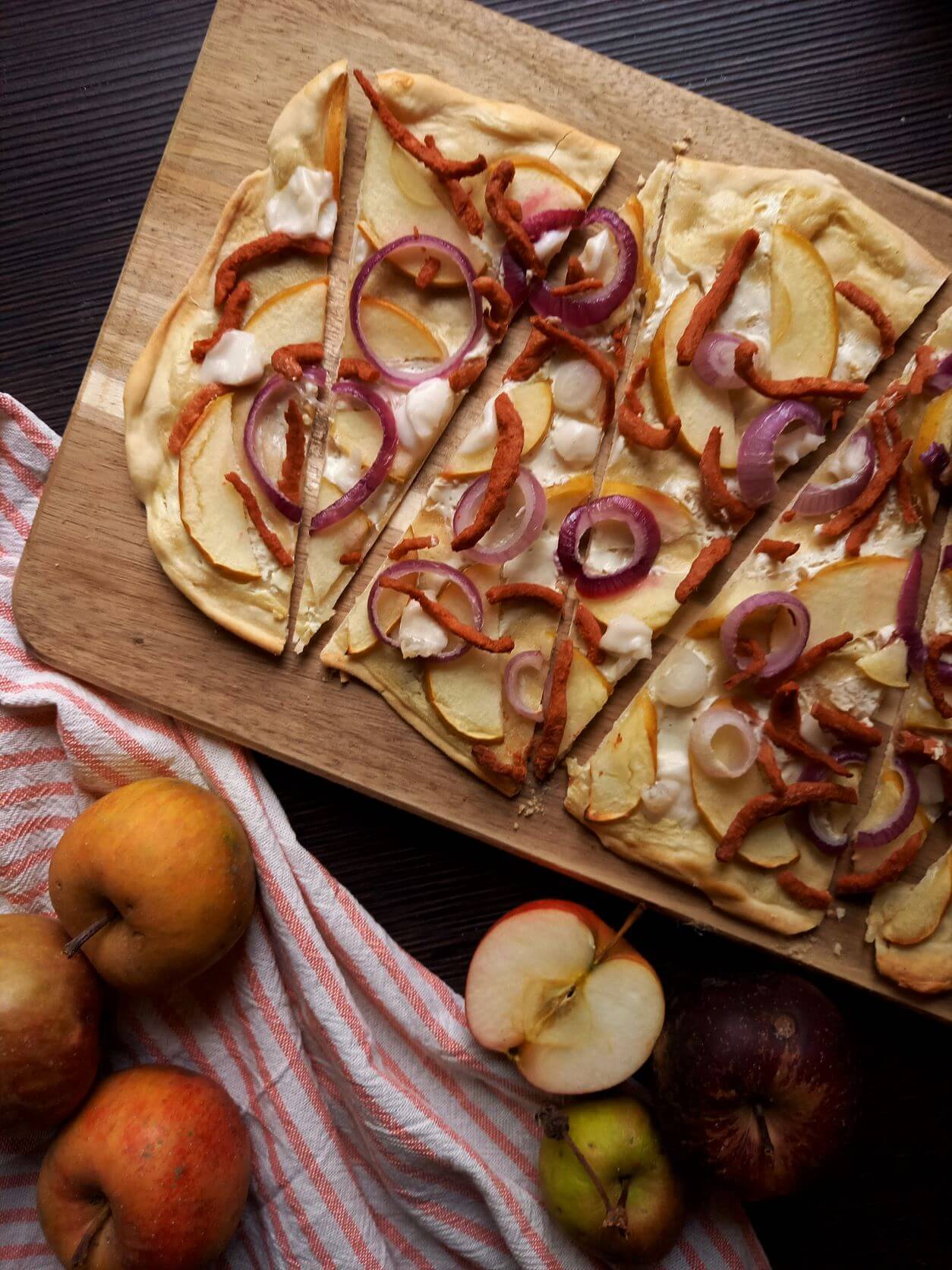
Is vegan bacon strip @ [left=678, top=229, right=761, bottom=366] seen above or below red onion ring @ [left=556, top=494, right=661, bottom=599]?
above

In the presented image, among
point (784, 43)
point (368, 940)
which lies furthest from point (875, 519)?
point (368, 940)

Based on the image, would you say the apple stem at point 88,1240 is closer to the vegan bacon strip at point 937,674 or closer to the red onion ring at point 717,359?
the vegan bacon strip at point 937,674

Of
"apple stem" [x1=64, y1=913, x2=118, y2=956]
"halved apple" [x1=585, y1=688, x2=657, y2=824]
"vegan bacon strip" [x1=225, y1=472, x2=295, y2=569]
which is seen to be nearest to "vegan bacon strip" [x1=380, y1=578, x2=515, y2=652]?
"vegan bacon strip" [x1=225, y1=472, x2=295, y2=569]

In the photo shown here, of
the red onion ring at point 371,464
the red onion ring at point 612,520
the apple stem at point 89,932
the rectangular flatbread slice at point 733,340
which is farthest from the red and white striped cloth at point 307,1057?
the red onion ring at point 612,520

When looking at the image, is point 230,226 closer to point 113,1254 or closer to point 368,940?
point 368,940

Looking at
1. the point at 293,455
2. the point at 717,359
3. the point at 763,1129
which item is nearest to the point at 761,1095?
the point at 763,1129

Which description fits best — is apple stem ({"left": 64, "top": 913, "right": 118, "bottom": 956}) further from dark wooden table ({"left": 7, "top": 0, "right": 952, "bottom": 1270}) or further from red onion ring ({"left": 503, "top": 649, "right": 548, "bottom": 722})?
red onion ring ({"left": 503, "top": 649, "right": 548, "bottom": 722})
